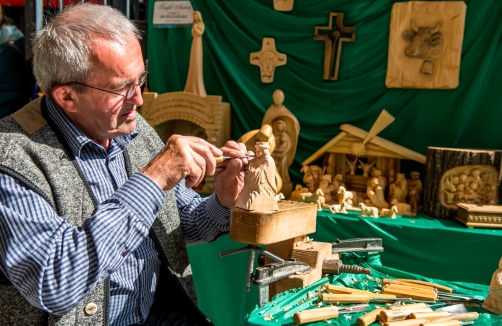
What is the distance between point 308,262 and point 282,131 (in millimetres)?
1839

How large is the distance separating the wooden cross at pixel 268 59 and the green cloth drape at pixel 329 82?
0.16 feet

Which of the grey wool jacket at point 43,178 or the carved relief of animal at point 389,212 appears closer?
the grey wool jacket at point 43,178

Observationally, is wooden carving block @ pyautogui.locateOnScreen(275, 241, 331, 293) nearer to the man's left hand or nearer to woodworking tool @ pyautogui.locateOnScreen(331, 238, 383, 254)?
woodworking tool @ pyautogui.locateOnScreen(331, 238, 383, 254)

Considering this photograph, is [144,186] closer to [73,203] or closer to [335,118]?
[73,203]

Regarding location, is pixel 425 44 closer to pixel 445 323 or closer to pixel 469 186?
pixel 469 186

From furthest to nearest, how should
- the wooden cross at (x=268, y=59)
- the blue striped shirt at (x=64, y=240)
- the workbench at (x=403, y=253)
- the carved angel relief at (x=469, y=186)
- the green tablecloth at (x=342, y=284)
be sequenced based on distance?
1. the wooden cross at (x=268, y=59)
2. the carved angel relief at (x=469, y=186)
3. the workbench at (x=403, y=253)
4. the green tablecloth at (x=342, y=284)
5. the blue striped shirt at (x=64, y=240)

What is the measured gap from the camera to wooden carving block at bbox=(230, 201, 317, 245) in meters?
1.74

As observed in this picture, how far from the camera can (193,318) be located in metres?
1.89

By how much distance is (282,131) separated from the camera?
141 inches

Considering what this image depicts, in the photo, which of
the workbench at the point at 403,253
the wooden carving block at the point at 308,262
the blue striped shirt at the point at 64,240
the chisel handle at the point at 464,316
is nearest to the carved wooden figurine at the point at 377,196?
the workbench at the point at 403,253

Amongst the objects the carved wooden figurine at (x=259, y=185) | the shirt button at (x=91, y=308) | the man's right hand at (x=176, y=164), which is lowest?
the shirt button at (x=91, y=308)

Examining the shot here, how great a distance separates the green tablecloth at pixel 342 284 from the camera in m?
1.49

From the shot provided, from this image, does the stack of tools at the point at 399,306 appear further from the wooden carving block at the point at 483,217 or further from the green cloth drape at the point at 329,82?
the green cloth drape at the point at 329,82

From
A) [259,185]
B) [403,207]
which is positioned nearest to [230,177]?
[259,185]
